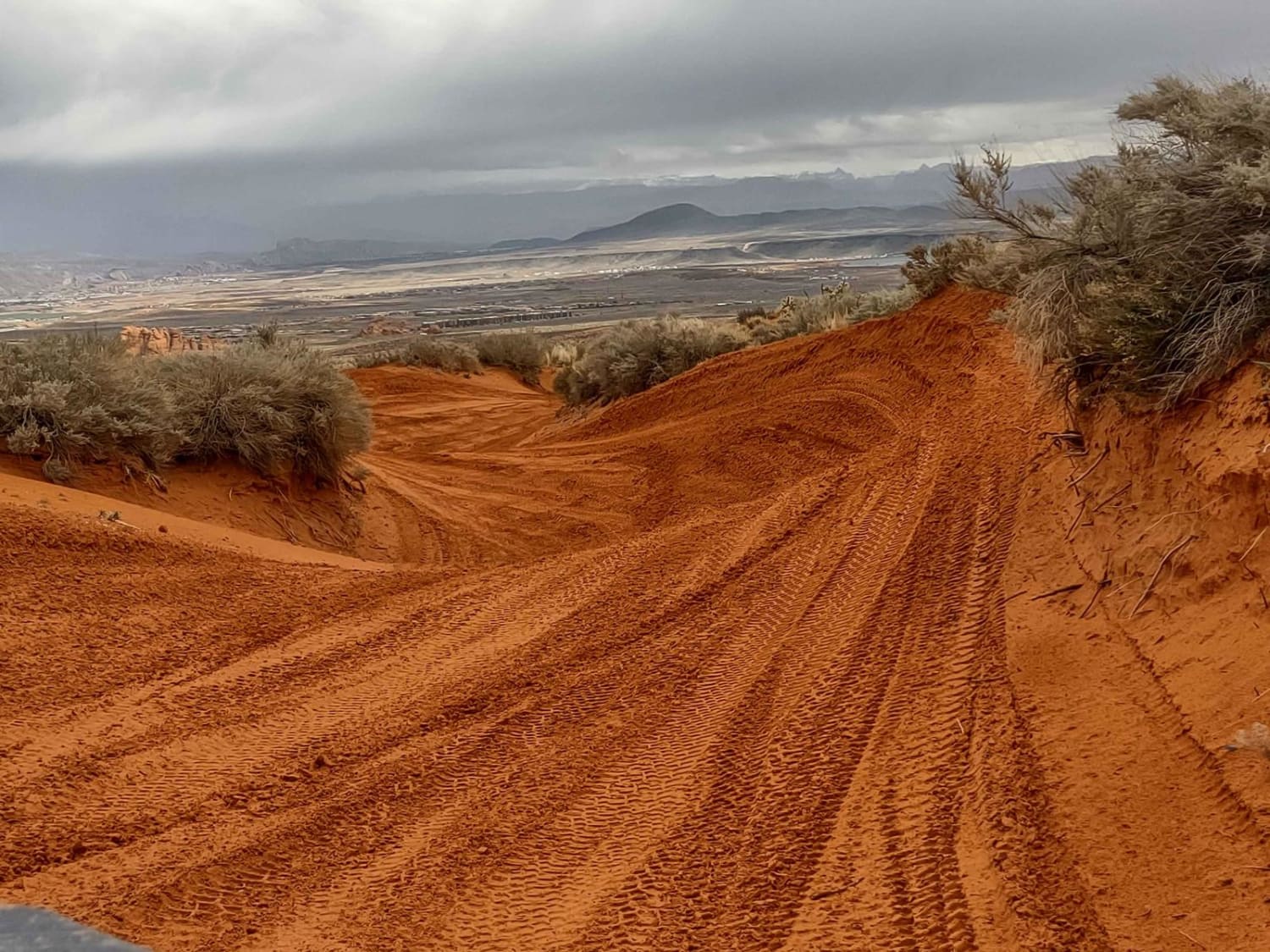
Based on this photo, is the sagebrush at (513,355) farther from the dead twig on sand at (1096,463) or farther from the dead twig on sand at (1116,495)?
the dead twig on sand at (1116,495)

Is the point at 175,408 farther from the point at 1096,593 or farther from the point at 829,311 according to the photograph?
the point at 829,311

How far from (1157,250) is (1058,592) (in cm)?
238

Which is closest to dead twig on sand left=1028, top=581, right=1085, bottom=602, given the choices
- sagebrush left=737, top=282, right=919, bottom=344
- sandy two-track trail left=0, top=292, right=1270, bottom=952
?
sandy two-track trail left=0, top=292, right=1270, bottom=952

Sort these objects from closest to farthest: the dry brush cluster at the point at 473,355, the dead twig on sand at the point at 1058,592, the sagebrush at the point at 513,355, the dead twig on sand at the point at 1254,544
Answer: the dead twig on sand at the point at 1254,544
the dead twig on sand at the point at 1058,592
the dry brush cluster at the point at 473,355
the sagebrush at the point at 513,355

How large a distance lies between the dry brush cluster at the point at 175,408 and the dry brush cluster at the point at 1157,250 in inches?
352

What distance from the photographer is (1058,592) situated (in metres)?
7.32

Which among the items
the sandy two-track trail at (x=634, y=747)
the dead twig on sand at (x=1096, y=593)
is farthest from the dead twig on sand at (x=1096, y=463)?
the dead twig on sand at (x=1096, y=593)

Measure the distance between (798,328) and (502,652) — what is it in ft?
64.8

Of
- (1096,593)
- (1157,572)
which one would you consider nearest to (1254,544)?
(1157,572)

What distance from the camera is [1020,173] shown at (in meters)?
11.0

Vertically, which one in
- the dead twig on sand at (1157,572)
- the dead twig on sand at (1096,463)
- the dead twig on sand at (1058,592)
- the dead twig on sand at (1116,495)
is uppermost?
the dead twig on sand at (1096,463)

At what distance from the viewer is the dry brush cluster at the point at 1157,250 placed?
22.4 feet

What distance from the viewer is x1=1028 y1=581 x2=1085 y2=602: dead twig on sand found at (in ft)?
23.9

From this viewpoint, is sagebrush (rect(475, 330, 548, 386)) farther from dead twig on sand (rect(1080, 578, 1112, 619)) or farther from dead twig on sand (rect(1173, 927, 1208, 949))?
dead twig on sand (rect(1173, 927, 1208, 949))
